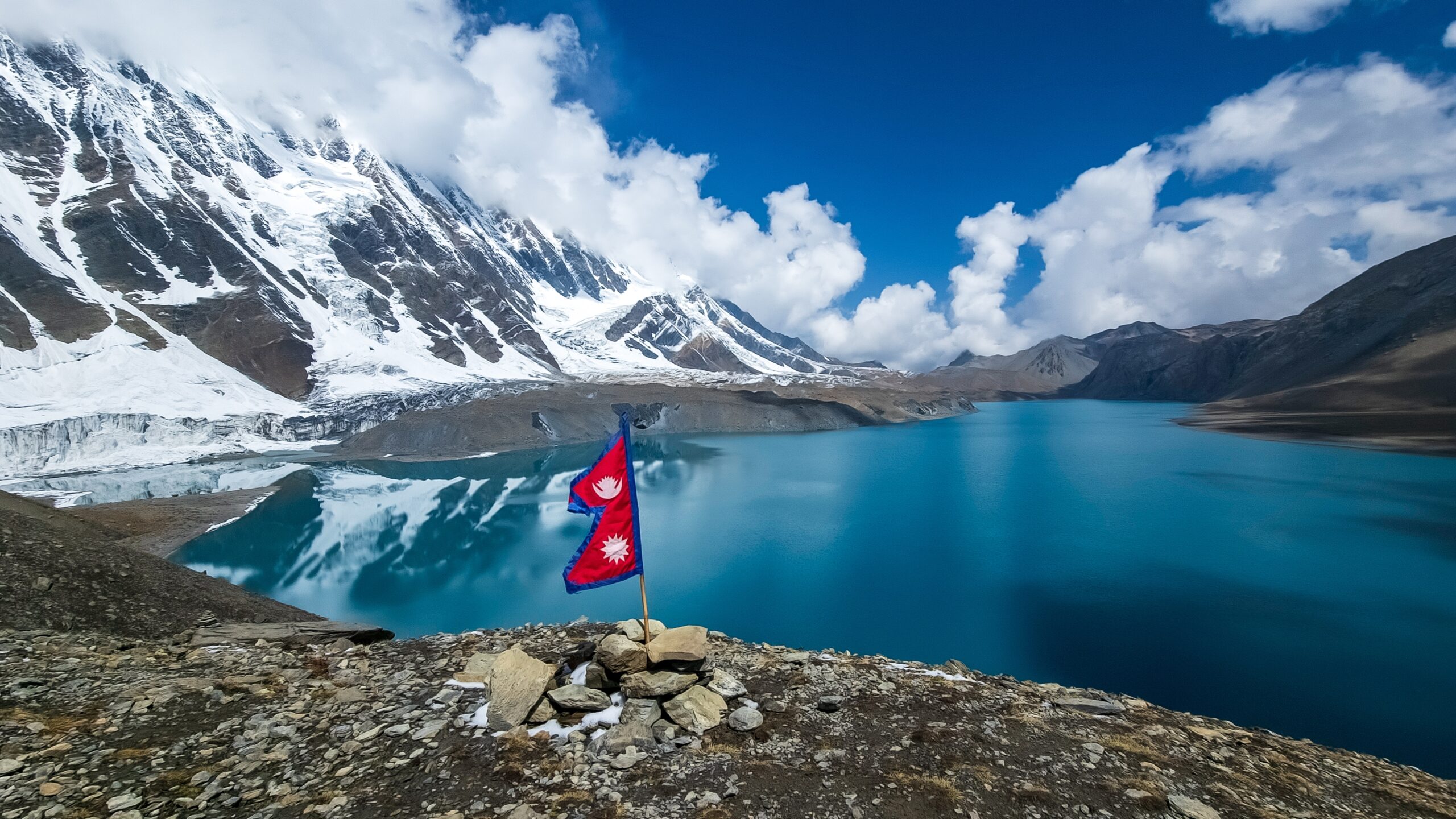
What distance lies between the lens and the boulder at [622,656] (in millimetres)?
6676

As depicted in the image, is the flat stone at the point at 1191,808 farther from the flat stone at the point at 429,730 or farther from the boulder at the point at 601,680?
the flat stone at the point at 429,730

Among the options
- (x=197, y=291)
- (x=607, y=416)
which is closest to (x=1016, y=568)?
(x=607, y=416)

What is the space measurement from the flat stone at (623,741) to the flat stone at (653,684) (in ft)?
1.51

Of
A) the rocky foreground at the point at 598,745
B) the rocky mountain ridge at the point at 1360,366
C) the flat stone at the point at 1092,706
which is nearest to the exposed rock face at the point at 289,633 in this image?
the rocky foreground at the point at 598,745

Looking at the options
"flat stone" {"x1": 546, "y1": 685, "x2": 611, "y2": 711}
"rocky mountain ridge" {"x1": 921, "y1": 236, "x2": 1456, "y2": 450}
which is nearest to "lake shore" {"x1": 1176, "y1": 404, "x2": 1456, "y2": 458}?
"rocky mountain ridge" {"x1": 921, "y1": 236, "x2": 1456, "y2": 450}

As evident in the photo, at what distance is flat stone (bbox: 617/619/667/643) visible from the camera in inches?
300

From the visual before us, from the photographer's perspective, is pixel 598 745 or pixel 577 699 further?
pixel 577 699

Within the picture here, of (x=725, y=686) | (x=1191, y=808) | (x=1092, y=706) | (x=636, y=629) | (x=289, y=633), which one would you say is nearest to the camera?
(x=1191, y=808)

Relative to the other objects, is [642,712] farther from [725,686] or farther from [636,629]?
[636,629]

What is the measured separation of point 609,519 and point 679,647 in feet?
5.83

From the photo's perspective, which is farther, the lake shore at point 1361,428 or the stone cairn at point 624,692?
the lake shore at point 1361,428

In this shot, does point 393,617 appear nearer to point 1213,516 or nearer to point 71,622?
point 71,622

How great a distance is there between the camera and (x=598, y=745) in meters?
5.77

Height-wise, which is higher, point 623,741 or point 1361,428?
point 623,741
